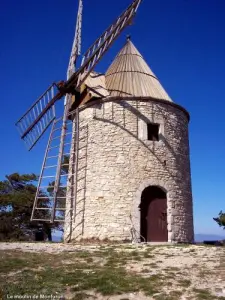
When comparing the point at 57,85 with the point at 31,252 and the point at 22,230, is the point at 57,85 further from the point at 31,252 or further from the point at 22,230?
the point at 22,230

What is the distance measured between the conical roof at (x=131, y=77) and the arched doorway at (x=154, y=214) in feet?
13.1

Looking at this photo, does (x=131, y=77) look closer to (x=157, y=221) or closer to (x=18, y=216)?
(x=157, y=221)

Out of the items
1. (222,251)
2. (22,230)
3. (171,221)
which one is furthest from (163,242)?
(22,230)

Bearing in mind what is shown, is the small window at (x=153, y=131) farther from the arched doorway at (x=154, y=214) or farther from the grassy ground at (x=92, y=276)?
the grassy ground at (x=92, y=276)

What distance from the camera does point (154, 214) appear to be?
40.1 feet

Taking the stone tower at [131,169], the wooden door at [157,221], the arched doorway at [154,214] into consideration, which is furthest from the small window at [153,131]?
the wooden door at [157,221]

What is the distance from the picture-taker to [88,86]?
45.4 feet

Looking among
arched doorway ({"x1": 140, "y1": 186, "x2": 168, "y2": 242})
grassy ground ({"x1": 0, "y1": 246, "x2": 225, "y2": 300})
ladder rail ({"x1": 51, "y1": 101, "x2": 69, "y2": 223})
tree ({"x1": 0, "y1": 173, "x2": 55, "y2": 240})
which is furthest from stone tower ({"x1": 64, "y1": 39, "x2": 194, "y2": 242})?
tree ({"x1": 0, "y1": 173, "x2": 55, "y2": 240})

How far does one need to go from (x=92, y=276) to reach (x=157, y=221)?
6162 millimetres

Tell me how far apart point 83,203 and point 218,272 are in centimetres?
658

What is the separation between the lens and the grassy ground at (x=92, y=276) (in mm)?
5480

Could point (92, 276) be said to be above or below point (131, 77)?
below

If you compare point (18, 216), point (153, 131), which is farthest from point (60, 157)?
point (18, 216)

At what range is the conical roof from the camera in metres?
13.5
